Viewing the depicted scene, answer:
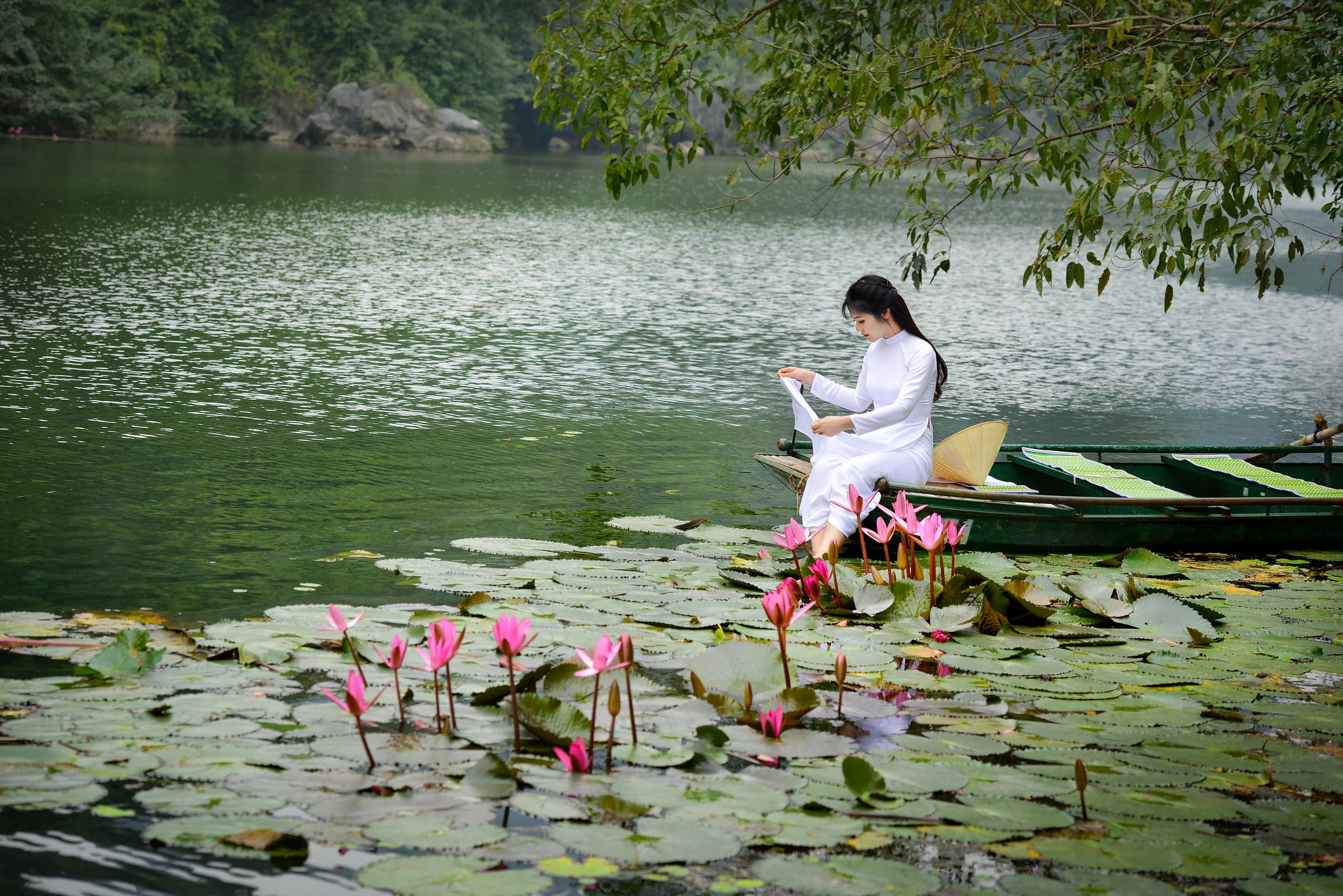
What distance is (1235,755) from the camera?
3541 mm

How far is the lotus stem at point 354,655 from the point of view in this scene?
328cm

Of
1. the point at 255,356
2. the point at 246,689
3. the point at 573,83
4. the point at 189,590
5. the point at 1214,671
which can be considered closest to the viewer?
the point at 246,689

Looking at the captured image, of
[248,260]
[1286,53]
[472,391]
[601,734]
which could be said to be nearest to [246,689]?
[601,734]

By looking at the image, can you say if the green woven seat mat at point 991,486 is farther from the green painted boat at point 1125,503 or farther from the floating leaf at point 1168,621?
the floating leaf at point 1168,621

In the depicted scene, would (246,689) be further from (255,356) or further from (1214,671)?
(255,356)

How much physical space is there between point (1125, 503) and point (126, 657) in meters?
4.64

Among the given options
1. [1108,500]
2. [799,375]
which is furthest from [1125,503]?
[799,375]

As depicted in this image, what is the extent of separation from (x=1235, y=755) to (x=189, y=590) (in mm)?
4122

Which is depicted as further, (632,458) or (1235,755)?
(632,458)

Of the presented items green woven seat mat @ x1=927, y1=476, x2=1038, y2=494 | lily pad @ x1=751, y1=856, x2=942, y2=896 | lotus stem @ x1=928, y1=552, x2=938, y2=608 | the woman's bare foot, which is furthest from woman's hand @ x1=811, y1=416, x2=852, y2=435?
lily pad @ x1=751, y1=856, x2=942, y2=896

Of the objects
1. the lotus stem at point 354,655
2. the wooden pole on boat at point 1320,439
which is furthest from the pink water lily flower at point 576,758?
the wooden pole on boat at point 1320,439

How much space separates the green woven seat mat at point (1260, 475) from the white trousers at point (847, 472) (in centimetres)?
219

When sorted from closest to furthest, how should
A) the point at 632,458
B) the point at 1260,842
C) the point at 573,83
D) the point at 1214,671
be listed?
the point at 1260,842
the point at 1214,671
the point at 573,83
the point at 632,458

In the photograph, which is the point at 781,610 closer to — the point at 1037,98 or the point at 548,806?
the point at 548,806
